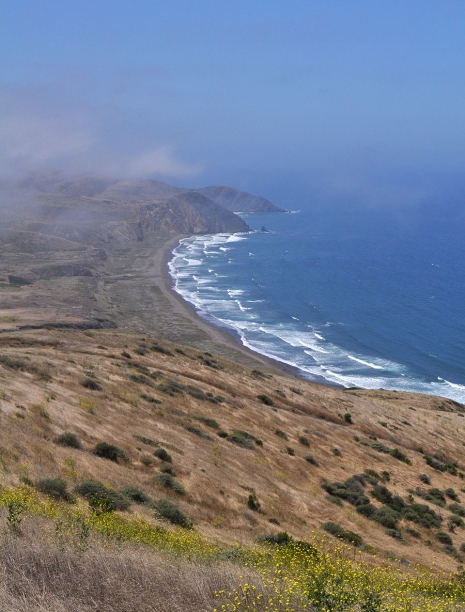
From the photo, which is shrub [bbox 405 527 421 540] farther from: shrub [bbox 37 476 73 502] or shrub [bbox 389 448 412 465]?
shrub [bbox 37 476 73 502]

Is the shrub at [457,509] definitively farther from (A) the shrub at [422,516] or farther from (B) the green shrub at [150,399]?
(B) the green shrub at [150,399]

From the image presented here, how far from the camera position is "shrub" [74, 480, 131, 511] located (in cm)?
1675

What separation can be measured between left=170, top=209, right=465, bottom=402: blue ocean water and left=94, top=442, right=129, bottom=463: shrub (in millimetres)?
54884

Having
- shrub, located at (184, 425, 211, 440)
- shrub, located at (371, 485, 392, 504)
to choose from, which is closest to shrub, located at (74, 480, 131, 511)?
shrub, located at (184, 425, 211, 440)

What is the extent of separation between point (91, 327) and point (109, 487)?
198 ft

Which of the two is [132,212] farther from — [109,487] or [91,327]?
[109,487]

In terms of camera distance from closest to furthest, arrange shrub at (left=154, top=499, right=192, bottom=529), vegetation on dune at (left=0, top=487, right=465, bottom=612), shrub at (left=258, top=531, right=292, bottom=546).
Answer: vegetation on dune at (left=0, top=487, right=465, bottom=612) → shrub at (left=154, top=499, right=192, bottom=529) → shrub at (left=258, top=531, right=292, bottom=546)

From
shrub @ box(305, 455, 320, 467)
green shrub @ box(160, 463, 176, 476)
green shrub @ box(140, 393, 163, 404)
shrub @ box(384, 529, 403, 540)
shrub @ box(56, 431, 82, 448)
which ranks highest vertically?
shrub @ box(56, 431, 82, 448)

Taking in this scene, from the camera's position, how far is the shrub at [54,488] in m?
16.1

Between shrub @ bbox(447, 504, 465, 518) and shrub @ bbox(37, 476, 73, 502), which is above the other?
shrub @ bbox(37, 476, 73, 502)

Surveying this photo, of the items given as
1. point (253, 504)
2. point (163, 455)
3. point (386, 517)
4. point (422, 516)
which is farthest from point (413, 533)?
point (163, 455)

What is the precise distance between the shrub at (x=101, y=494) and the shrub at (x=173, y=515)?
1.00 meters

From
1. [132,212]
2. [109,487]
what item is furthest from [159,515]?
[132,212]

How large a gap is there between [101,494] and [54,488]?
1506 millimetres
